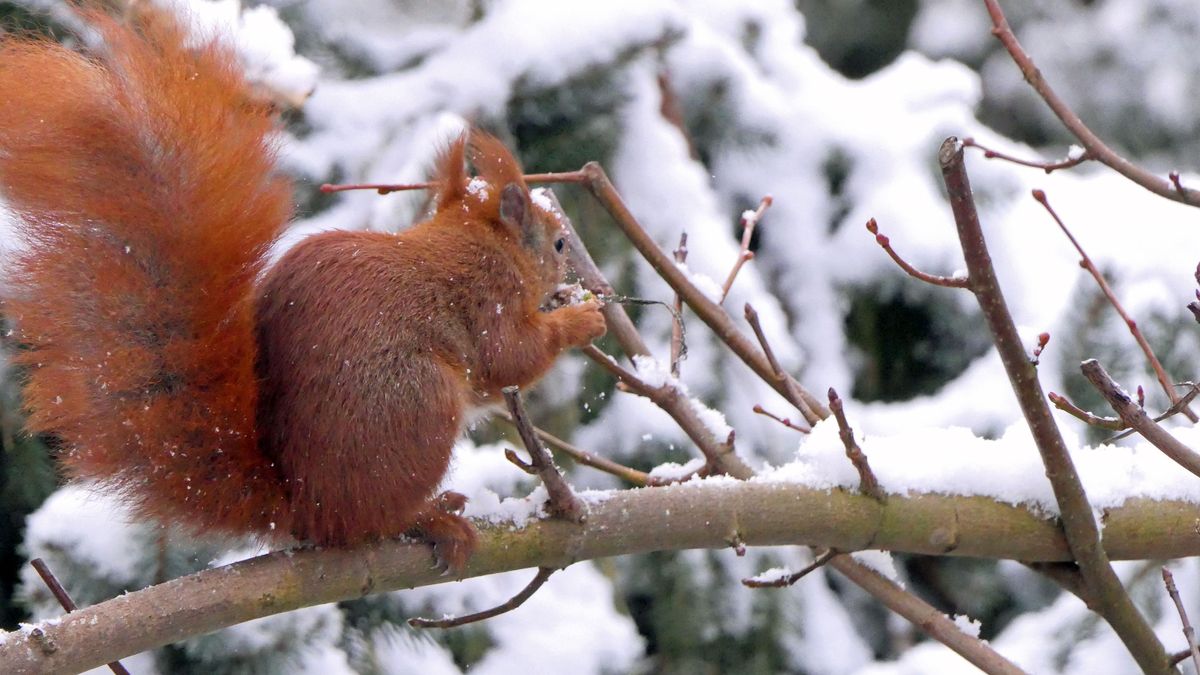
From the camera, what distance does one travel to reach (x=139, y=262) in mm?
1120

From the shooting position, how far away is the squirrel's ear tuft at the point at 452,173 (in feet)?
5.08

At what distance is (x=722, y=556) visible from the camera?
215 centimetres

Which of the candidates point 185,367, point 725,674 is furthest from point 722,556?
point 185,367

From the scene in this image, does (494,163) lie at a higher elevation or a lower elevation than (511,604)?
higher

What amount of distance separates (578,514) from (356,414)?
0.74 feet

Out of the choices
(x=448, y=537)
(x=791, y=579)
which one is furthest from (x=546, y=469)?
(x=791, y=579)

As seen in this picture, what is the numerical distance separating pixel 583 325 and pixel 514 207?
0.18 m

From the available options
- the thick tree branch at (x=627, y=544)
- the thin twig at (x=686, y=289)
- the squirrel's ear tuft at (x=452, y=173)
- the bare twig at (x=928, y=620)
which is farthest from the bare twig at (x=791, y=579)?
the squirrel's ear tuft at (x=452, y=173)

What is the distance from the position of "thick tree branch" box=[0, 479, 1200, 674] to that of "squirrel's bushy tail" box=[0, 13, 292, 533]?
0.44 ft

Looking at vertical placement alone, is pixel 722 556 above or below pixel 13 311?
above

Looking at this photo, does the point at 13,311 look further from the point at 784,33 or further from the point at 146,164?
the point at 784,33

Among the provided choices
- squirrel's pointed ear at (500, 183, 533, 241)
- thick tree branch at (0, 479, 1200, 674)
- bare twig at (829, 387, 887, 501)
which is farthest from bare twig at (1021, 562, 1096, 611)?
squirrel's pointed ear at (500, 183, 533, 241)

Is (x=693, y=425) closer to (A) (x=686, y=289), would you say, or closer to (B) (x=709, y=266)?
(A) (x=686, y=289)

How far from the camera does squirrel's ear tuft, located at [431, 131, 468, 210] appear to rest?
1550 millimetres
